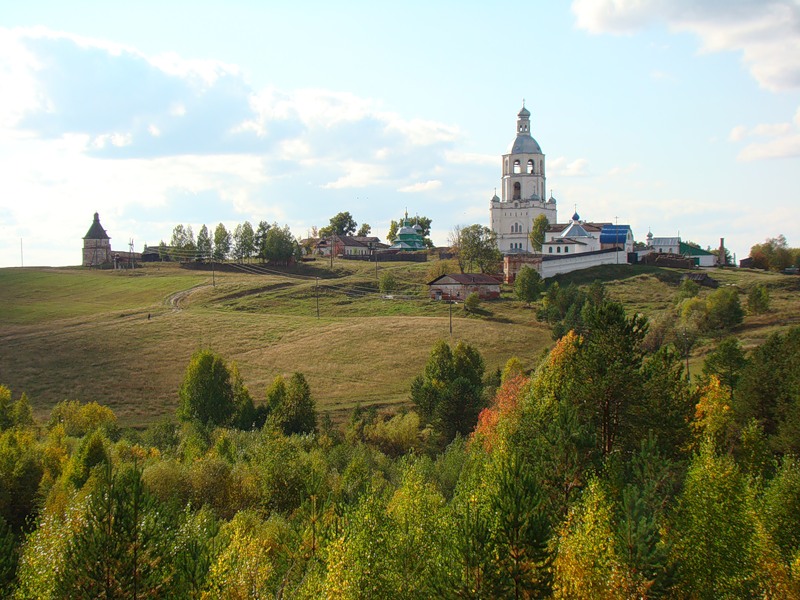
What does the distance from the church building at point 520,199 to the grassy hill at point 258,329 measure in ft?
68.3

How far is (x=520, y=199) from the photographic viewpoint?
123 meters

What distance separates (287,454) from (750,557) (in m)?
19.8

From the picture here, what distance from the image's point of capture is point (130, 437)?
50.2 m

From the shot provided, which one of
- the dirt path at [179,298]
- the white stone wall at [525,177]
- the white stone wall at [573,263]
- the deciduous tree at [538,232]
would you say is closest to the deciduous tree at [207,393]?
the dirt path at [179,298]

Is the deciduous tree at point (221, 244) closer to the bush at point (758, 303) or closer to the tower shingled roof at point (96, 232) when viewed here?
the tower shingled roof at point (96, 232)

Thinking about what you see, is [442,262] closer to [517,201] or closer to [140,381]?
[517,201]

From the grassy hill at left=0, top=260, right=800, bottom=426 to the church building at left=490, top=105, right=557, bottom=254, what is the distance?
20.8m

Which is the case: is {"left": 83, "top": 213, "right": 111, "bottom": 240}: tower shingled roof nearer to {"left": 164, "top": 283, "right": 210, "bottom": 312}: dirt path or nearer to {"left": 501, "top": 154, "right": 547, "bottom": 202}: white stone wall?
{"left": 164, "top": 283, "right": 210, "bottom": 312}: dirt path

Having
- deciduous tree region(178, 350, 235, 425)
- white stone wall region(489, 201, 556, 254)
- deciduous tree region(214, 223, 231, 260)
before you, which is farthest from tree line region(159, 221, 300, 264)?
deciduous tree region(178, 350, 235, 425)

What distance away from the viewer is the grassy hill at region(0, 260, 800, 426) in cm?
6328

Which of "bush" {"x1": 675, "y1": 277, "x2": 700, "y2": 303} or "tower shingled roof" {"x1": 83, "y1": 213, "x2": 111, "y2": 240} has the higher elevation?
"tower shingled roof" {"x1": 83, "y1": 213, "x2": 111, "y2": 240}

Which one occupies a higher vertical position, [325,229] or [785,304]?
[325,229]

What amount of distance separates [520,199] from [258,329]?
184ft

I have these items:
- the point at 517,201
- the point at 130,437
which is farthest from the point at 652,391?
the point at 517,201
